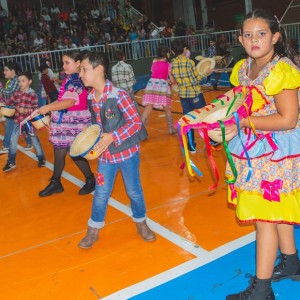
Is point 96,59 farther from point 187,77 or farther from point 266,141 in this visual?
point 187,77

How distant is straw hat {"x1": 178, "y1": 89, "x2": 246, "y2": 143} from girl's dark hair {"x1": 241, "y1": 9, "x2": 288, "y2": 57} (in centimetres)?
31

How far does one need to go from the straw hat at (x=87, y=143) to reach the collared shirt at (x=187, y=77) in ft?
11.2

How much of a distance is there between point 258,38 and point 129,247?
6.76 feet

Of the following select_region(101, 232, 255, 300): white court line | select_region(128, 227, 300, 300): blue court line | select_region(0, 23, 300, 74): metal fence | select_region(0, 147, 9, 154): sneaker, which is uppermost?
select_region(0, 23, 300, 74): metal fence

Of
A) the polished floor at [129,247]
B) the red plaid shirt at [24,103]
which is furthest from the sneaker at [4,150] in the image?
the polished floor at [129,247]

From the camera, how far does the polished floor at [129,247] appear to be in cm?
307

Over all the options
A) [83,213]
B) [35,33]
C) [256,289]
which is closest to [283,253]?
[256,289]

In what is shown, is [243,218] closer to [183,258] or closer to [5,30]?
[183,258]

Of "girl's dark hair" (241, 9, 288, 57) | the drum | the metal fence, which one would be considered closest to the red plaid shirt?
the drum

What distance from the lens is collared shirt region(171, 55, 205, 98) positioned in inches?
256

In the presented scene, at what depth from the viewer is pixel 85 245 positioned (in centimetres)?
368

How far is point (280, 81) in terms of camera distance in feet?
7.43

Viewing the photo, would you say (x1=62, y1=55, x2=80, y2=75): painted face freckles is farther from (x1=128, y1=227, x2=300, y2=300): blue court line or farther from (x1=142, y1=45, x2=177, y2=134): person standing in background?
(x1=142, y1=45, x2=177, y2=134): person standing in background

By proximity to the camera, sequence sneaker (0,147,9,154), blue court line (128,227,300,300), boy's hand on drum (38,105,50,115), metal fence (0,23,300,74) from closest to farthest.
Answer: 1. blue court line (128,227,300,300)
2. boy's hand on drum (38,105,50,115)
3. sneaker (0,147,9,154)
4. metal fence (0,23,300,74)
